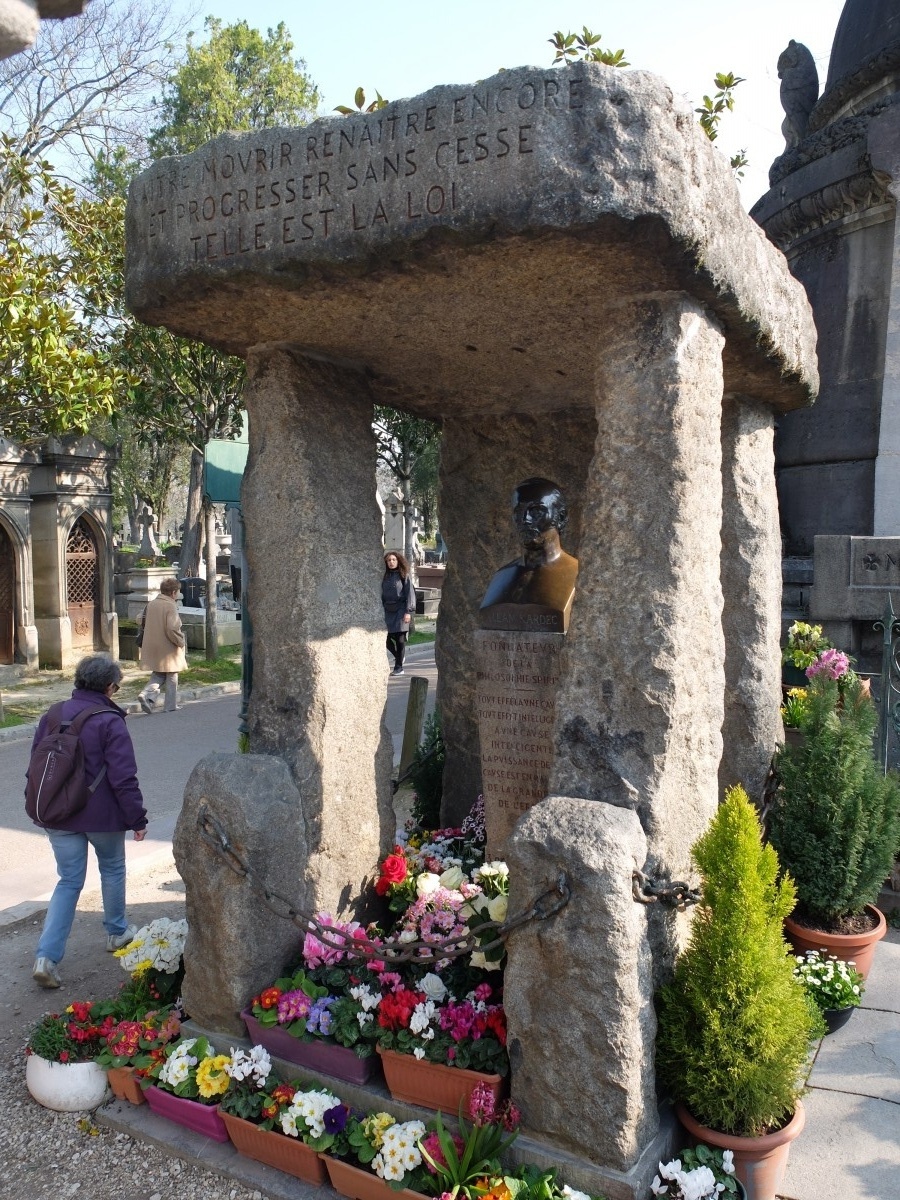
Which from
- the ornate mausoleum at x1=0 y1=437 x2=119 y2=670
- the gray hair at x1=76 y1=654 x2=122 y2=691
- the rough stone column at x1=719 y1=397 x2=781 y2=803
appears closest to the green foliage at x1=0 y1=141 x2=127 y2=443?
the ornate mausoleum at x1=0 y1=437 x2=119 y2=670

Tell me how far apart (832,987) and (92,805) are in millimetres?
3419

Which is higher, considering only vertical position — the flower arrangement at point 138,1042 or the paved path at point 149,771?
the flower arrangement at point 138,1042

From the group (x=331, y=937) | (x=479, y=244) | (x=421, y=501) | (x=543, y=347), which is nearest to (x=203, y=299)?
(x=479, y=244)

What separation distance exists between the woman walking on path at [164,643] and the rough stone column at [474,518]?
576 centimetres

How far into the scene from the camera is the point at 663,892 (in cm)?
281

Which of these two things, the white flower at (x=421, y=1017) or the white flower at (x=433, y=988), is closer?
the white flower at (x=421, y=1017)

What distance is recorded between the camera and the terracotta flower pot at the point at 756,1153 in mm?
2652

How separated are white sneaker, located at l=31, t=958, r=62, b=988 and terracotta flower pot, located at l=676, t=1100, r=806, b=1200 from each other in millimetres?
3077

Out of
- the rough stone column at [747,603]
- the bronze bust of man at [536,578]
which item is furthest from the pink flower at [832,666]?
the bronze bust of man at [536,578]

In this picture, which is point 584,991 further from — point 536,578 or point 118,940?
point 118,940

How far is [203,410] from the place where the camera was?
1425 cm

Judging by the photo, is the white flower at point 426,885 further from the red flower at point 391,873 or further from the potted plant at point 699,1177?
the potted plant at point 699,1177

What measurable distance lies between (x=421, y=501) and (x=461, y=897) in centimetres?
3215

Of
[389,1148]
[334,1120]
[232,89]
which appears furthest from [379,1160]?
[232,89]
